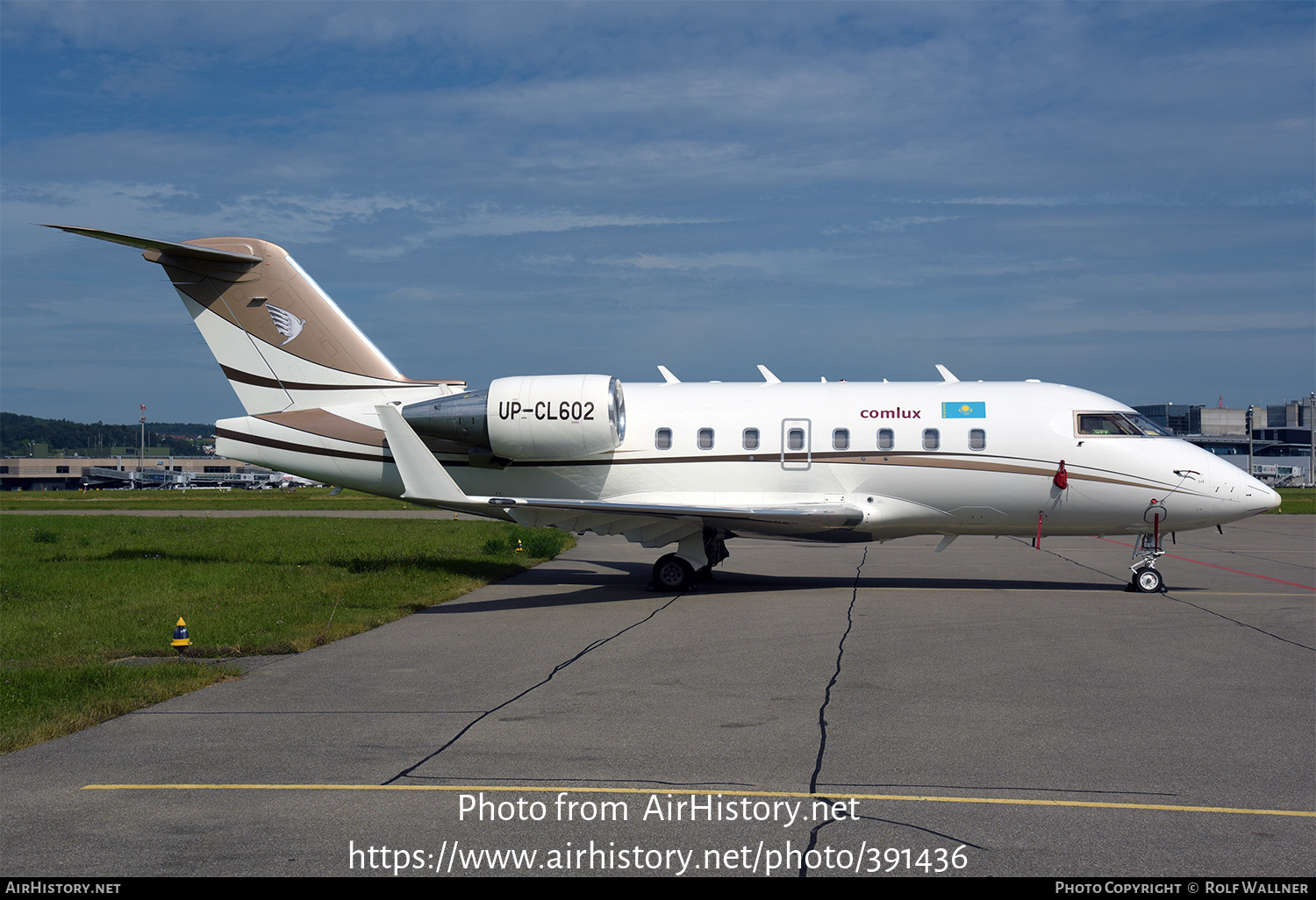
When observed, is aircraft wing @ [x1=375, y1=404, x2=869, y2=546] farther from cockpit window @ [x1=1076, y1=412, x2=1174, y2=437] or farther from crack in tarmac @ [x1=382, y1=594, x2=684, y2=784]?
cockpit window @ [x1=1076, y1=412, x2=1174, y2=437]

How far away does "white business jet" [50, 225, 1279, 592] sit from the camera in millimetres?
17359

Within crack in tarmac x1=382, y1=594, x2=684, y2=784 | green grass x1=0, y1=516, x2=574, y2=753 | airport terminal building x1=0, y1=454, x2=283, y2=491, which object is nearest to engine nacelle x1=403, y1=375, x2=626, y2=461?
green grass x1=0, y1=516, x2=574, y2=753

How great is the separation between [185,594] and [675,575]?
26.3ft

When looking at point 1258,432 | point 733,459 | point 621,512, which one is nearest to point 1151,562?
point 733,459

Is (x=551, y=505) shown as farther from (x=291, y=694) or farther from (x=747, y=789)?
(x=747, y=789)

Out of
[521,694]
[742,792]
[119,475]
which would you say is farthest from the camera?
[119,475]

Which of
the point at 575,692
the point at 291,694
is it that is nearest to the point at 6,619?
the point at 291,694

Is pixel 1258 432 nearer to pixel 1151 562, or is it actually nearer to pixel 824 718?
pixel 1151 562

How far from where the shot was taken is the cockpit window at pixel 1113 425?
1759 cm

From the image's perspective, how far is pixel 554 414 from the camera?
17797mm

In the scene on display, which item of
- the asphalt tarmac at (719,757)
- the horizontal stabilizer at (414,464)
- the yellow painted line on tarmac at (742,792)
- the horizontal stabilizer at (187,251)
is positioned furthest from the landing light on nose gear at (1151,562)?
the horizontal stabilizer at (187,251)

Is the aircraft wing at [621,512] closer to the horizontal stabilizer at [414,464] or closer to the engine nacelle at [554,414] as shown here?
the horizontal stabilizer at [414,464]

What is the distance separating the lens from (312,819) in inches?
241

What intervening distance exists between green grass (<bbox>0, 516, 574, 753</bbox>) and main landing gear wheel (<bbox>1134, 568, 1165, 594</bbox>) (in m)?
11.6
